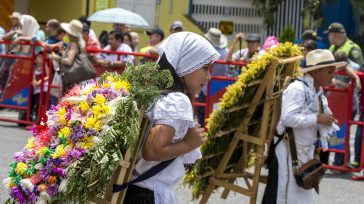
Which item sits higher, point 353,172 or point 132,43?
point 132,43

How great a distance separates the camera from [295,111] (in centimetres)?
705

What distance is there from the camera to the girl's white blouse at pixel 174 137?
14.6 feet

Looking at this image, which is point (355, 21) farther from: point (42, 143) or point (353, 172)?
point (42, 143)

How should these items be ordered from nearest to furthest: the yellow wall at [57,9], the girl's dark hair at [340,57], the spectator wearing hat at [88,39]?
the girl's dark hair at [340,57], the spectator wearing hat at [88,39], the yellow wall at [57,9]

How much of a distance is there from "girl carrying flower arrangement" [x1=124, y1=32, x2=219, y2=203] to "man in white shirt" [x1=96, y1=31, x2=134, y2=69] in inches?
321

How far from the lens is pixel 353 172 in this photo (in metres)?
11.5

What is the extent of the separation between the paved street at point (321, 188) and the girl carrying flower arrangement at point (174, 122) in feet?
11.5

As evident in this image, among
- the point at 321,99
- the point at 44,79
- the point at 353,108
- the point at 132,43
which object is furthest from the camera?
the point at 132,43

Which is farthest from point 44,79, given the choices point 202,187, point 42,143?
point 42,143

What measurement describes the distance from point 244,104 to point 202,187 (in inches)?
33.6

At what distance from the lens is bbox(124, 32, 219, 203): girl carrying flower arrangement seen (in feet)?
14.6

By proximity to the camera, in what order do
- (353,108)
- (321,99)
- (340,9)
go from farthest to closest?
(340,9) < (353,108) < (321,99)

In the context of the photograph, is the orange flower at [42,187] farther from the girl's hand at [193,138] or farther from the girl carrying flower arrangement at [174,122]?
the girl's hand at [193,138]

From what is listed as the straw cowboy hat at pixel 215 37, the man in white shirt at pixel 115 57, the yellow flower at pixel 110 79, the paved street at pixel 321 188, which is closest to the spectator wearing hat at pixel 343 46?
the paved street at pixel 321 188
